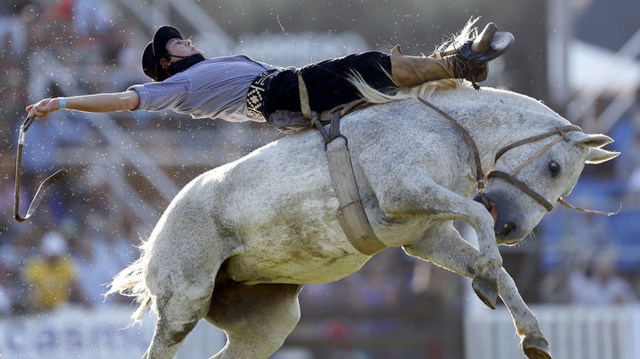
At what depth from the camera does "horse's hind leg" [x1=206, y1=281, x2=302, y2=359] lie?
7.60m

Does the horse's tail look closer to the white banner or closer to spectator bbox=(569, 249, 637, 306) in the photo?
the white banner

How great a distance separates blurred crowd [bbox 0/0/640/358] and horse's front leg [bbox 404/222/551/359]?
202 inches

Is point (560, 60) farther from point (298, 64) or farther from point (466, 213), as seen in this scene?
point (466, 213)

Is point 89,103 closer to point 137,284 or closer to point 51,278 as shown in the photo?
point 137,284

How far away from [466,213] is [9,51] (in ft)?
25.1

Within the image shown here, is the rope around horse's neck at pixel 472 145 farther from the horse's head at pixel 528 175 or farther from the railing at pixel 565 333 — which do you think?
the railing at pixel 565 333

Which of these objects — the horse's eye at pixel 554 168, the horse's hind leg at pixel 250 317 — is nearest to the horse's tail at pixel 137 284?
the horse's hind leg at pixel 250 317

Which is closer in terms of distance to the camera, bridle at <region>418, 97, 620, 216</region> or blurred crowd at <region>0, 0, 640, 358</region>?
bridle at <region>418, 97, 620, 216</region>

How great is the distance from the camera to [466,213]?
21.3 ft

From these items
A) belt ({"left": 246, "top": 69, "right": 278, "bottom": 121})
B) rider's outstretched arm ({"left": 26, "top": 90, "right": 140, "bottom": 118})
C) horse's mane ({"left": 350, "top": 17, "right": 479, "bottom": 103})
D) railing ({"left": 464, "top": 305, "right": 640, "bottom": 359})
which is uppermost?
horse's mane ({"left": 350, "top": 17, "right": 479, "bottom": 103})

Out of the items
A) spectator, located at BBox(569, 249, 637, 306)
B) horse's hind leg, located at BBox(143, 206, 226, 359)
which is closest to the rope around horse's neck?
horse's hind leg, located at BBox(143, 206, 226, 359)

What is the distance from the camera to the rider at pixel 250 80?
6918 mm

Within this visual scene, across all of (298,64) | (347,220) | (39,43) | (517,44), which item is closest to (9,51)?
(39,43)

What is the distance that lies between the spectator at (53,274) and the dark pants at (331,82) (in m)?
5.48
